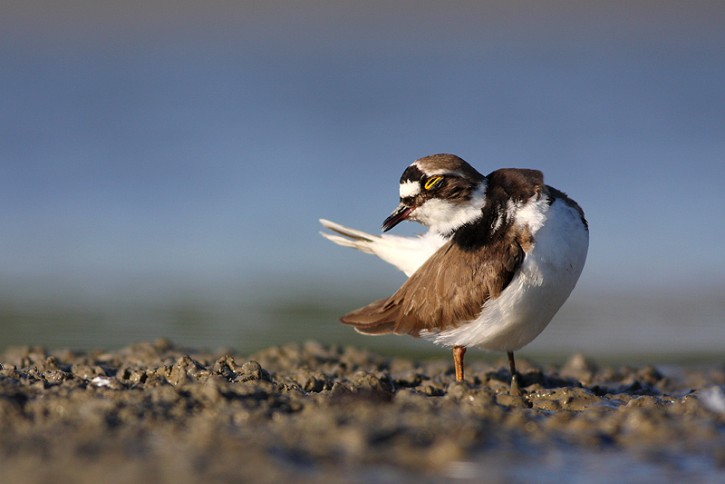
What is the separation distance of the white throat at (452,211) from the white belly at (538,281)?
1.05ft

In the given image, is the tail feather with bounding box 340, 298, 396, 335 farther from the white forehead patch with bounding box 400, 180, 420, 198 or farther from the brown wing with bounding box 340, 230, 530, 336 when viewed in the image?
the white forehead patch with bounding box 400, 180, 420, 198

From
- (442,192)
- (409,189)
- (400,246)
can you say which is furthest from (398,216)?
(400,246)

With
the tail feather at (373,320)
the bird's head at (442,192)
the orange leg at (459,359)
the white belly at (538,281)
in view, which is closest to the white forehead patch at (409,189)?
the bird's head at (442,192)

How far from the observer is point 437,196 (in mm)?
6500

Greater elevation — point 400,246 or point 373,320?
point 400,246

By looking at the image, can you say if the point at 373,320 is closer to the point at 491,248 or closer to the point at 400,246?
the point at 400,246

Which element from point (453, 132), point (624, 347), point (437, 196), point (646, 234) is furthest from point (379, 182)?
point (437, 196)

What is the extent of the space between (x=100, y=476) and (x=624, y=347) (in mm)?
8080

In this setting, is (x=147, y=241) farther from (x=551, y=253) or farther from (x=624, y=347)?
(x=551, y=253)

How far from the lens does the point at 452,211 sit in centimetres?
656

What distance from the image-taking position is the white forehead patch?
653cm

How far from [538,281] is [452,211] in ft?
2.47

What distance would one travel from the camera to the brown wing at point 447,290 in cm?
636

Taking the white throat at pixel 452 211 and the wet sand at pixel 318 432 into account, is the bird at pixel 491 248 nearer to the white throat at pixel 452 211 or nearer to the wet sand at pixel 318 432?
the white throat at pixel 452 211
